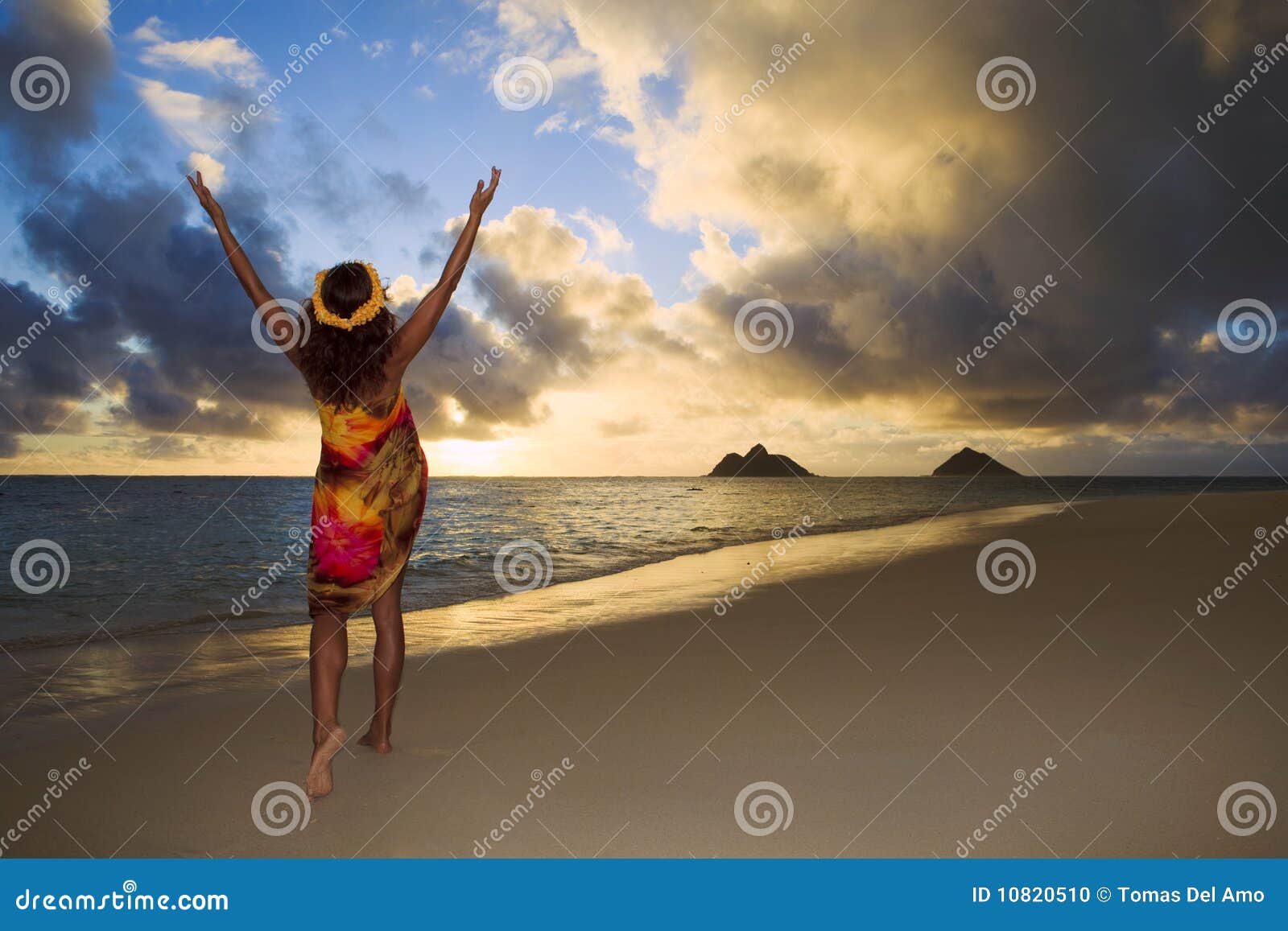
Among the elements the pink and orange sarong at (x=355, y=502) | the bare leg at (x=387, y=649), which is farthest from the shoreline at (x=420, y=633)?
the pink and orange sarong at (x=355, y=502)

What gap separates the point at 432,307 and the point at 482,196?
54 cm

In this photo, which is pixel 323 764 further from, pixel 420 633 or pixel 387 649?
pixel 420 633

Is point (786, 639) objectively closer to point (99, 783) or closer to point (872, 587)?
point (872, 587)

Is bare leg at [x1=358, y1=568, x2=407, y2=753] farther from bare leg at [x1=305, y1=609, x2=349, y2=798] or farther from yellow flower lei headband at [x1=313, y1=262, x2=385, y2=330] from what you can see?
yellow flower lei headband at [x1=313, y1=262, x2=385, y2=330]

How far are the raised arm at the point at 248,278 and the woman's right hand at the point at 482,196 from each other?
0.86 meters

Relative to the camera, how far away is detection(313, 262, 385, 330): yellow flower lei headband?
9.41ft

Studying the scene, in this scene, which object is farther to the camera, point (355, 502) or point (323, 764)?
point (355, 502)

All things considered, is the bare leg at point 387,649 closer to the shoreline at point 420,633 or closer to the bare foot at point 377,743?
the bare foot at point 377,743

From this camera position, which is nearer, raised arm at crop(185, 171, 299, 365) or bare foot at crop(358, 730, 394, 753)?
raised arm at crop(185, 171, 299, 365)

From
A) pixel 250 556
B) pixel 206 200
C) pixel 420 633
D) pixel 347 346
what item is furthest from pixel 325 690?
pixel 250 556

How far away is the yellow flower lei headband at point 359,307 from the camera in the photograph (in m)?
2.87

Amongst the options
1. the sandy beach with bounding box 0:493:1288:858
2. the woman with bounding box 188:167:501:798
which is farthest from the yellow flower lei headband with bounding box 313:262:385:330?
the sandy beach with bounding box 0:493:1288:858

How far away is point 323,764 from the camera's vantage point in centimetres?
291

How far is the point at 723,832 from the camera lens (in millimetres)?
2596
